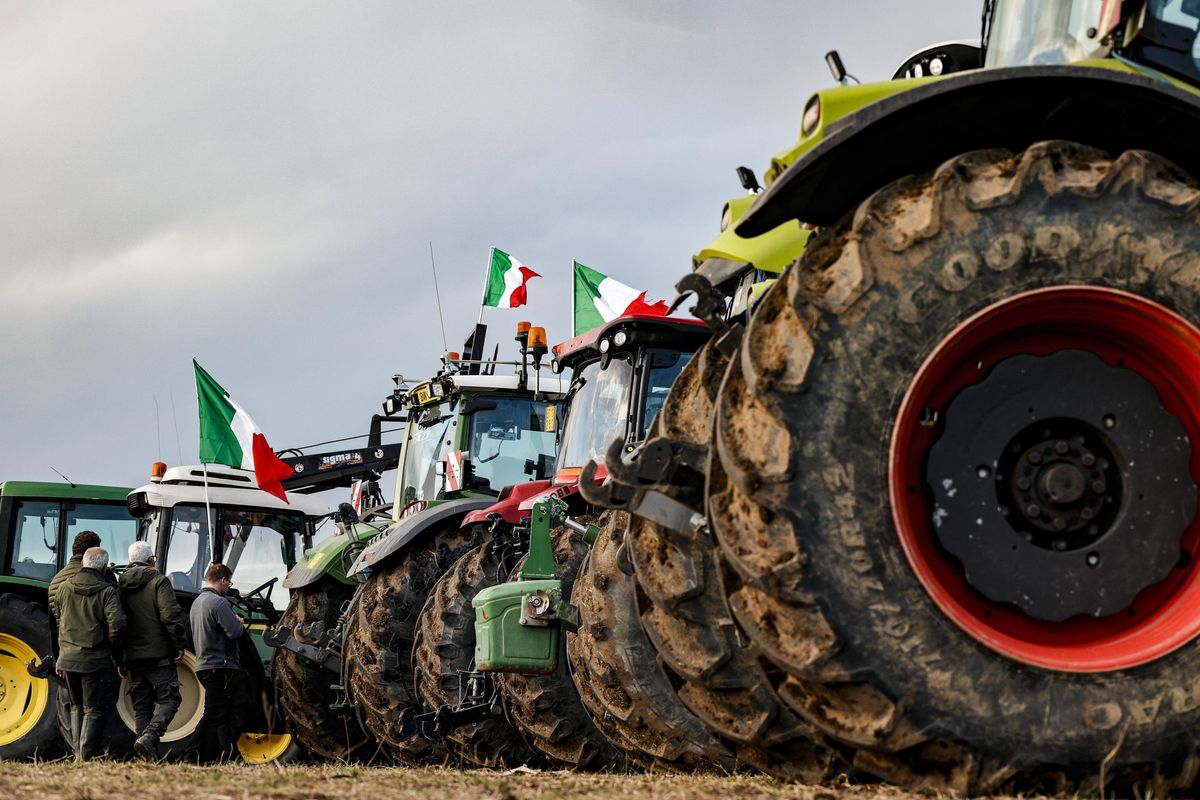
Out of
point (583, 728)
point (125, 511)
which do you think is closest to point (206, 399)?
point (125, 511)

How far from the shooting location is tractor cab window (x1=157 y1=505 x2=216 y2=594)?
14.4 metres

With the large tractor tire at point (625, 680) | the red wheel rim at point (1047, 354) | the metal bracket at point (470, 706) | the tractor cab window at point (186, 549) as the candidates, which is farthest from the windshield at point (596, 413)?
the tractor cab window at point (186, 549)

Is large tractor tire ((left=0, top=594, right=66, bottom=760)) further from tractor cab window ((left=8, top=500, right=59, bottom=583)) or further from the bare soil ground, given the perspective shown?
the bare soil ground

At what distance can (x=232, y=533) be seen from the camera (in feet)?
49.1

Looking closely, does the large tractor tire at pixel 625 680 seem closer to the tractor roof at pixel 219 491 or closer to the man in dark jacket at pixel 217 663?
the man in dark jacket at pixel 217 663

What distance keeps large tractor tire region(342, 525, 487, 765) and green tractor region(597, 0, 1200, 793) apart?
23.8 feet

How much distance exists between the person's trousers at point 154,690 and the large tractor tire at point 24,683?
211 centimetres

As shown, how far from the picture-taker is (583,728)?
7750 millimetres

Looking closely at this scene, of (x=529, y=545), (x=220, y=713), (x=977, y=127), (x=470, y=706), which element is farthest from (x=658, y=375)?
(x=220, y=713)

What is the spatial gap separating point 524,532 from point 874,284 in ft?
20.0

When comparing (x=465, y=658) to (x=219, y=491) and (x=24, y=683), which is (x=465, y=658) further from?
(x=219, y=491)

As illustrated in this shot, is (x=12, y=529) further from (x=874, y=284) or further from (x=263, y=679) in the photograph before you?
(x=874, y=284)

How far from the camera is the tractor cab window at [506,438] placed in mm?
12406

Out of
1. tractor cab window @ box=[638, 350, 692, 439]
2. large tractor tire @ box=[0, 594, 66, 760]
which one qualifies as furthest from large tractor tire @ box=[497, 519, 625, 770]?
large tractor tire @ box=[0, 594, 66, 760]
